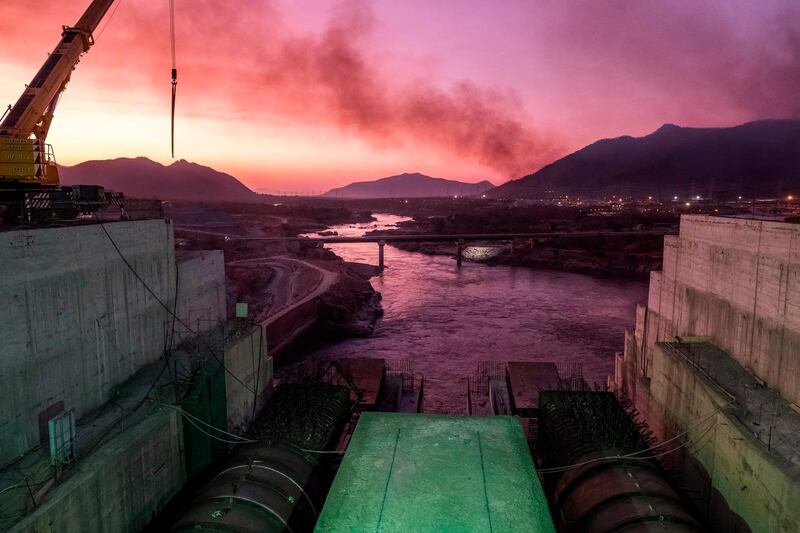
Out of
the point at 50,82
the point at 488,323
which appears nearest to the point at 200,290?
the point at 50,82

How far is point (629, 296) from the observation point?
67.7 metres

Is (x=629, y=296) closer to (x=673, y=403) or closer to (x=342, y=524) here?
(x=673, y=403)

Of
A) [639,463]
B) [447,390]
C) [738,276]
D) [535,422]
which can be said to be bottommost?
[447,390]

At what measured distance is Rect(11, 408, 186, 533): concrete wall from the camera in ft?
38.7

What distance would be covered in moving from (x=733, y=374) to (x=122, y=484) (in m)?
19.9

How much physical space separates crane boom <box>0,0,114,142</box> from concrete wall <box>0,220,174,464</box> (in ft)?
20.7

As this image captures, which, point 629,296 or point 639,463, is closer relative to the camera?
point 639,463

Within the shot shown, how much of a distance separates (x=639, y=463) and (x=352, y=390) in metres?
13.8

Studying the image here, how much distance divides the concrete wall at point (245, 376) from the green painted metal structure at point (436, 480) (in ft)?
36.4

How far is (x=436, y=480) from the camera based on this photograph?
10.4 meters

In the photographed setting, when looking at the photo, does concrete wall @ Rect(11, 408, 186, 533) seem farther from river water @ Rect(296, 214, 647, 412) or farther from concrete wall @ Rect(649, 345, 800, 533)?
river water @ Rect(296, 214, 647, 412)

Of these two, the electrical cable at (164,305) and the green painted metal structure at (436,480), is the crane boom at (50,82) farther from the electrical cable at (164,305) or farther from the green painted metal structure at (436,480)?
the green painted metal structure at (436,480)

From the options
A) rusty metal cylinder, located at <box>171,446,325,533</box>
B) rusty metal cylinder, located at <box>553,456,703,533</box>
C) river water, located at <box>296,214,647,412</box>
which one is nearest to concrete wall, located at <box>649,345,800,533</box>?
rusty metal cylinder, located at <box>553,456,703,533</box>

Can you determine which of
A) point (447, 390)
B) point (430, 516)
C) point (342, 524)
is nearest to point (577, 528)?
point (430, 516)
